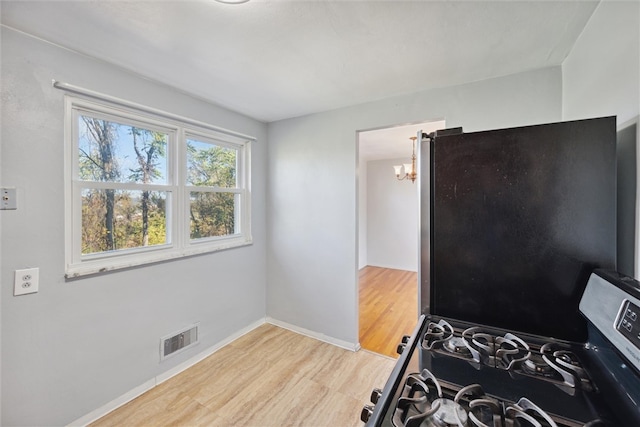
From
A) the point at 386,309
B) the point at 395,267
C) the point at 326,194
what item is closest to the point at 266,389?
the point at 326,194

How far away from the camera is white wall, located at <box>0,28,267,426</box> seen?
1.40 meters

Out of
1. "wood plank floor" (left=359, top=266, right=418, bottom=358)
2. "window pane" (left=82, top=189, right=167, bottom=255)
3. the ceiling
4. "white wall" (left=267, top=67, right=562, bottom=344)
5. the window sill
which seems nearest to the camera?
the ceiling

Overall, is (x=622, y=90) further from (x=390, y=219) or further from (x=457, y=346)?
(x=390, y=219)

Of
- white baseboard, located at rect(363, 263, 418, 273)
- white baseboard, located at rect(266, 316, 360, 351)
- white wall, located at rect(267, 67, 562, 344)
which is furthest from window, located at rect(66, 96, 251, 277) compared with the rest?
white baseboard, located at rect(363, 263, 418, 273)

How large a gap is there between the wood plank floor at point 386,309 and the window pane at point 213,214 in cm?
188

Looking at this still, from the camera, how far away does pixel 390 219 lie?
5.75 metres

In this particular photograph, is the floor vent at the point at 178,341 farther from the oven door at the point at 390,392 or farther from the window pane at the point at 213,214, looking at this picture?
the oven door at the point at 390,392

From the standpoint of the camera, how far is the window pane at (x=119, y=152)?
1.73 meters

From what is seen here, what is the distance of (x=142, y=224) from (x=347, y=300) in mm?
1926

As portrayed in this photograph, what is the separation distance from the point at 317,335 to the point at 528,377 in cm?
225

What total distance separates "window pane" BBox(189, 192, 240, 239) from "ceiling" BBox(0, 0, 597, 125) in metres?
1.01

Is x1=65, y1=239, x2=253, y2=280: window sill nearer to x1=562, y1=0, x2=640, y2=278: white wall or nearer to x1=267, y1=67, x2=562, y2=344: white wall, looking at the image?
x1=267, y1=67, x2=562, y2=344: white wall

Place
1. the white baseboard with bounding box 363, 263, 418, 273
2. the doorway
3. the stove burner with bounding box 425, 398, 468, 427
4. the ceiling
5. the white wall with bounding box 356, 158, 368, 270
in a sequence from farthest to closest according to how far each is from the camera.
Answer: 1. the white wall with bounding box 356, 158, 368, 270
2. the white baseboard with bounding box 363, 263, 418, 273
3. the doorway
4. the ceiling
5. the stove burner with bounding box 425, 398, 468, 427

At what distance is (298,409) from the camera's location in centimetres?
181
